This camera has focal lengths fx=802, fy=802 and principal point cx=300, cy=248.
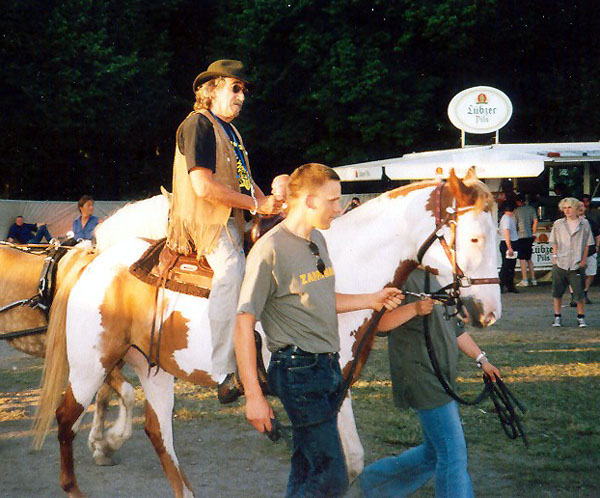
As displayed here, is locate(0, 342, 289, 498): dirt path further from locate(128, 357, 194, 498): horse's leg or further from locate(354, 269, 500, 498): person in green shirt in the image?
locate(354, 269, 500, 498): person in green shirt

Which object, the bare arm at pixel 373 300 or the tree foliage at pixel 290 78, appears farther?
the tree foliage at pixel 290 78

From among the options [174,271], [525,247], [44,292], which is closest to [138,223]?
[174,271]

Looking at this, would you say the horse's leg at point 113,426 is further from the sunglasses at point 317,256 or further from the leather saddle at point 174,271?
the sunglasses at point 317,256

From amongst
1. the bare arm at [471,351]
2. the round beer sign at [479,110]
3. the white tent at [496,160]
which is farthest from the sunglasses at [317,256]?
the round beer sign at [479,110]

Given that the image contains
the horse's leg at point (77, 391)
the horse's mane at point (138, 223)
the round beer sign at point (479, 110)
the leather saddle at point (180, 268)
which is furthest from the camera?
the round beer sign at point (479, 110)

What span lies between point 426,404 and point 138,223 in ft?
7.86

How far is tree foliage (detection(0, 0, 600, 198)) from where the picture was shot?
24.3 m

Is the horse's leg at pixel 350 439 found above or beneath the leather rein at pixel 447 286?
beneath

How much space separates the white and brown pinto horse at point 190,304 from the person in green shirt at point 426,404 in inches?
6.6

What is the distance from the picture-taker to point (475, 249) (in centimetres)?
390

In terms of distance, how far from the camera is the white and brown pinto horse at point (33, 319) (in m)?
6.06

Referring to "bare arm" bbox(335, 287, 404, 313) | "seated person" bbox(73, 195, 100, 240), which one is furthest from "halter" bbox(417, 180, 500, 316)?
"seated person" bbox(73, 195, 100, 240)

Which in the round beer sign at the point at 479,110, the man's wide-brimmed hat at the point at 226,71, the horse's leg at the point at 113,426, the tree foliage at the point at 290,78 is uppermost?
the tree foliage at the point at 290,78

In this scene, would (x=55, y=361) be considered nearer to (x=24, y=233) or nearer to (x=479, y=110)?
(x=24, y=233)
